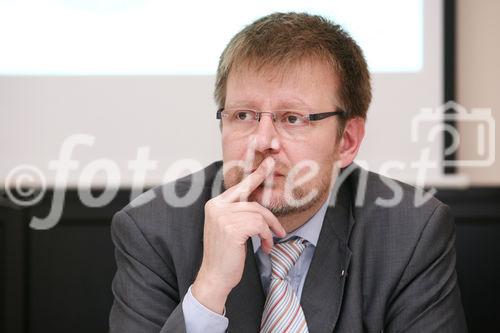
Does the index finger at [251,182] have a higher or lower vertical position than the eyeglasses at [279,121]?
lower

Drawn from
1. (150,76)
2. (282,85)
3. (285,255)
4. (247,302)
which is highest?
(150,76)

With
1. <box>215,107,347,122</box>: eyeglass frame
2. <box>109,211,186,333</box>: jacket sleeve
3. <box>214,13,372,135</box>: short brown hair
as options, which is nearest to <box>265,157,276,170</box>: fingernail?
<box>215,107,347,122</box>: eyeglass frame

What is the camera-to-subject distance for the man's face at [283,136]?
64.9 inches

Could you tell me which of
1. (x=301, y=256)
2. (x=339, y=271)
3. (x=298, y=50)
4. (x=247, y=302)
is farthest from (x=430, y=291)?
(x=298, y=50)

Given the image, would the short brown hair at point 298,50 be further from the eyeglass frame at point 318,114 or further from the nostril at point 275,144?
the nostril at point 275,144

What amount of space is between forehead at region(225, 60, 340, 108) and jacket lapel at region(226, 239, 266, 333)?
40 centimetres

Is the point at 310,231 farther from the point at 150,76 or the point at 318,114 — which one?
the point at 150,76

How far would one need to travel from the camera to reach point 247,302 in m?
1.70

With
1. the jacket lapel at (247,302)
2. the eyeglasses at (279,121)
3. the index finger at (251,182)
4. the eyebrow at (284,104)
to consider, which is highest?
the eyebrow at (284,104)

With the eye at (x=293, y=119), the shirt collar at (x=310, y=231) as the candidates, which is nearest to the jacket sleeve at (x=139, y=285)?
the shirt collar at (x=310, y=231)

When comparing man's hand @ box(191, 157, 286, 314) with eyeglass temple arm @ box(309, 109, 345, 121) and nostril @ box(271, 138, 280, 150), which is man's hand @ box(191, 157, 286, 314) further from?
eyeglass temple arm @ box(309, 109, 345, 121)

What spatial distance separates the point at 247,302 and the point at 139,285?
27 centimetres

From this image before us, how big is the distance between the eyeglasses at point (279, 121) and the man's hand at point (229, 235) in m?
0.10

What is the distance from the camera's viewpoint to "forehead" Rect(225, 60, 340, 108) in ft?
5.52
